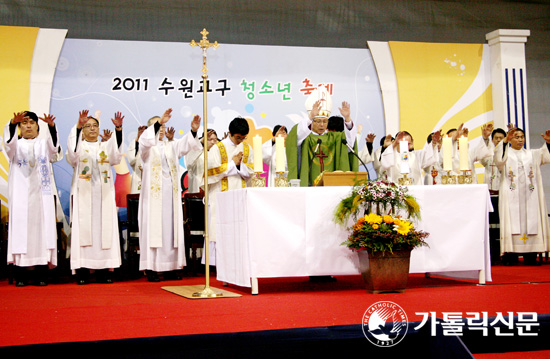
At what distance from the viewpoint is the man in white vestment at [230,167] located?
7020mm

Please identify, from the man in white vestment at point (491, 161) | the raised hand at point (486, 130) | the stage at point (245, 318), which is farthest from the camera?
the raised hand at point (486, 130)

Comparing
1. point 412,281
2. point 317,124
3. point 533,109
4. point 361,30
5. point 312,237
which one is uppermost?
point 361,30

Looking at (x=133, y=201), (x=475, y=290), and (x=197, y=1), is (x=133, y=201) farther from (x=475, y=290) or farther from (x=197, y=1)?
(x=475, y=290)

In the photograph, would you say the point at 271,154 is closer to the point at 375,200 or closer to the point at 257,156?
the point at 257,156

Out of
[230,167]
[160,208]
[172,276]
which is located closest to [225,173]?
[230,167]

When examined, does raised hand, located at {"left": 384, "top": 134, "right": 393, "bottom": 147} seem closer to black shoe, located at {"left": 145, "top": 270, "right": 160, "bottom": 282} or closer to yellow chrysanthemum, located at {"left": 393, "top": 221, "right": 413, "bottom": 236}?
black shoe, located at {"left": 145, "top": 270, "right": 160, "bottom": 282}

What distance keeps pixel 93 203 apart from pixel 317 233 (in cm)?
296

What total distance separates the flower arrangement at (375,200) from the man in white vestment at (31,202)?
10.7ft

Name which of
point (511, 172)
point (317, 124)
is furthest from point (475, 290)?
point (511, 172)

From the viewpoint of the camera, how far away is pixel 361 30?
10195mm

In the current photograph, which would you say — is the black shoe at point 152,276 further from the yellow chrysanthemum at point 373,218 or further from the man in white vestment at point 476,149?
the man in white vestment at point 476,149

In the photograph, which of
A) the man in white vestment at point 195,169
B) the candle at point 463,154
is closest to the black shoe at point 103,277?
the man in white vestment at point 195,169

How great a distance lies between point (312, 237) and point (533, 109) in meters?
6.71

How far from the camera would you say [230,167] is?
23.0 ft
